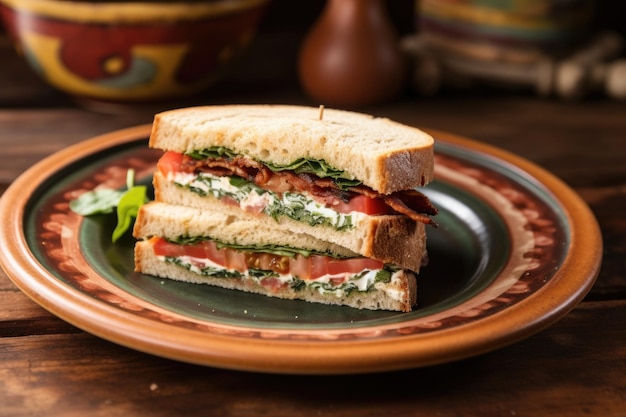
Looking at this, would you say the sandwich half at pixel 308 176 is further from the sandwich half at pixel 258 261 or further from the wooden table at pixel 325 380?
the wooden table at pixel 325 380

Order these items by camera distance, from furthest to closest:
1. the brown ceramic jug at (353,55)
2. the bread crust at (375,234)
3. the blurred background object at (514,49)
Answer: the blurred background object at (514,49) < the brown ceramic jug at (353,55) < the bread crust at (375,234)

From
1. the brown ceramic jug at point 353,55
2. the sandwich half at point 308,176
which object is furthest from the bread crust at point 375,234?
the brown ceramic jug at point 353,55

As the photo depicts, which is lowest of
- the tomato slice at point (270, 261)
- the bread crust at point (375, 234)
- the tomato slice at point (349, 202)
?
the tomato slice at point (270, 261)

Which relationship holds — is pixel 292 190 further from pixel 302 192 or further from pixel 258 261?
pixel 258 261

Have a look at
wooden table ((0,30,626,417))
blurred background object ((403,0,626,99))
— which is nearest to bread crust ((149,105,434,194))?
wooden table ((0,30,626,417))

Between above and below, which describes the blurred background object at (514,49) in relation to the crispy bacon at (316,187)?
above

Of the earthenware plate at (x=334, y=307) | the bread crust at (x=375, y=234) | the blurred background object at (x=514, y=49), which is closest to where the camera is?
the earthenware plate at (x=334, y=307)

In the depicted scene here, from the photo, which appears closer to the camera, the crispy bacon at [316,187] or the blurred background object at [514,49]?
the crispy bacon at [316,187]

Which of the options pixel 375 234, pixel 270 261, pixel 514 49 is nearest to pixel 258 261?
pixel 270 261

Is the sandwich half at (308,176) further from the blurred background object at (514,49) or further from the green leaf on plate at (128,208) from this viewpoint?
the blurred background object at (514,49)
